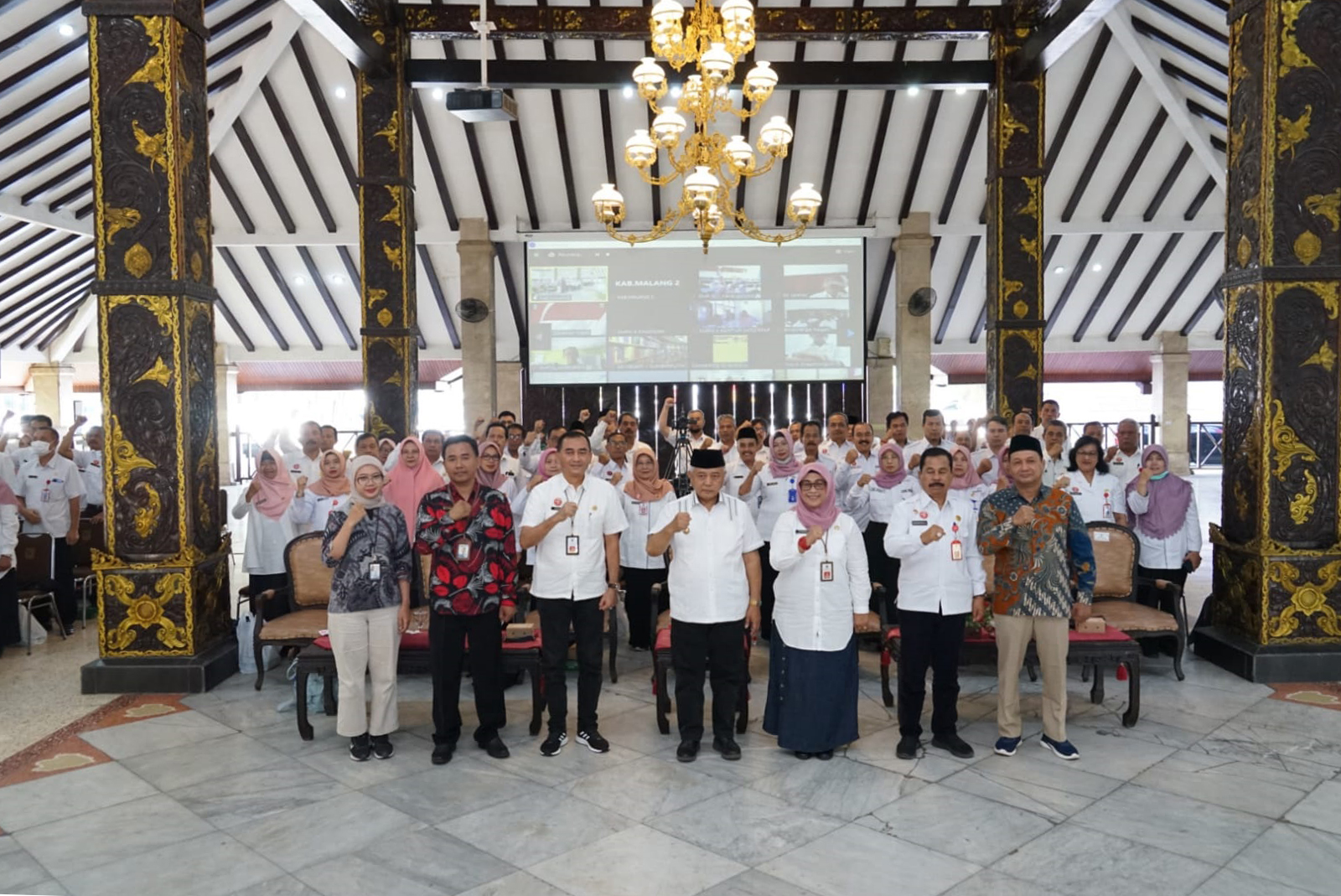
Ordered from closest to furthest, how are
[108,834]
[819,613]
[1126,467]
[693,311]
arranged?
[108,834], [819,613], [1126,467], [693,311]

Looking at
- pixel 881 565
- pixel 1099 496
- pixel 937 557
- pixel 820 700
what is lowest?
pixel 820 700

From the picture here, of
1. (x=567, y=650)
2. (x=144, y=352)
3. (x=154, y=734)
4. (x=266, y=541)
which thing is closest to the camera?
(x=567, y=650)

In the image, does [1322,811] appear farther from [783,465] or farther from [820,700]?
[783,465]

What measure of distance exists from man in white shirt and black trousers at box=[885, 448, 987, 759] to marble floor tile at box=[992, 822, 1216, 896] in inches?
35.1

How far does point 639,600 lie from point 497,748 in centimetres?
212

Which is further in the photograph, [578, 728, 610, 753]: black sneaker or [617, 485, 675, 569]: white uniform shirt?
[617, 485, 675, 569]: white uniform shirt

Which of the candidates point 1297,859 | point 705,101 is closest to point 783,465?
point 705,101

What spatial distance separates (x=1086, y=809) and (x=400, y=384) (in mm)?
6423

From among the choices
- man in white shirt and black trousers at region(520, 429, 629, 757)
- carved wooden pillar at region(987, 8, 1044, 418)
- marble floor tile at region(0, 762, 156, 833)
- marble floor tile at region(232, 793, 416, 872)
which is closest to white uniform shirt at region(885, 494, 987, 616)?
man in white shirt and black trousers at region(520, 429, 629, 757)

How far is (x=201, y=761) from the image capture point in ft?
13.7

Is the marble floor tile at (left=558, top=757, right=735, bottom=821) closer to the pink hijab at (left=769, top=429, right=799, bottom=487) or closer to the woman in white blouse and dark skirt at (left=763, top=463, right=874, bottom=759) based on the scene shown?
the woman in white blouse and dark skirt at (left=763, top=463, right=874, bottom=759)

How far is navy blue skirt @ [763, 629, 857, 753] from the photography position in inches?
163

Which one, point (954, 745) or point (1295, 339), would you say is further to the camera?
point (1295, 339)

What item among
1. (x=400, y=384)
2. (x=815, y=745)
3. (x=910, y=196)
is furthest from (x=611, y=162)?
(x=815, y=745)
